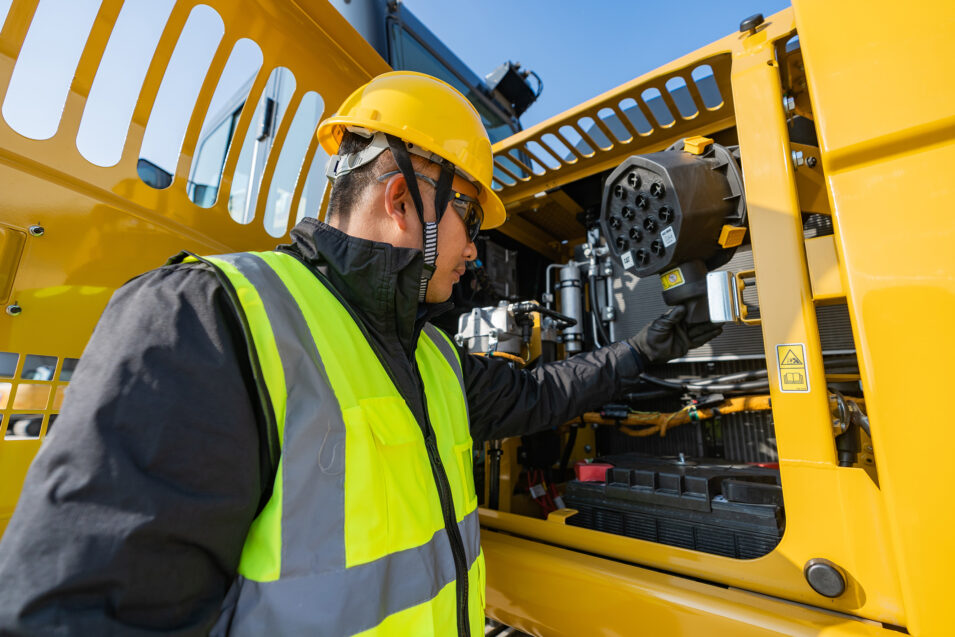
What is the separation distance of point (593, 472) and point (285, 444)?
1.24 metres

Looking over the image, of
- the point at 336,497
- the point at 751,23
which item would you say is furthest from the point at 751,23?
the point at 336,497

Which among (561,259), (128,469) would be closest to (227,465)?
(128,469)

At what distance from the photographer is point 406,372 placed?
1066 millimetres

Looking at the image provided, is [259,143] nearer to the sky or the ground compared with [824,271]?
nearer to the sky

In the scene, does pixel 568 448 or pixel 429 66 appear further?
pixel 429 66

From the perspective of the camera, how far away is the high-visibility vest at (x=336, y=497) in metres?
0.71

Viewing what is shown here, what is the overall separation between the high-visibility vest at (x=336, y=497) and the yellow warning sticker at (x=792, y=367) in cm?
83

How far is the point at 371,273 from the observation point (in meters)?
1.03

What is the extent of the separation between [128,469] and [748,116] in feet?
4.99

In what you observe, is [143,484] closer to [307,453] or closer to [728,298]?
[307,453]

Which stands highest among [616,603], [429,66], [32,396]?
[429,66]

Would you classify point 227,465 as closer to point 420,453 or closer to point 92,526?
point 92,526

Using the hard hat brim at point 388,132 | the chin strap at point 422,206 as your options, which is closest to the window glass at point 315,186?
the hard hat brim at point 388,132

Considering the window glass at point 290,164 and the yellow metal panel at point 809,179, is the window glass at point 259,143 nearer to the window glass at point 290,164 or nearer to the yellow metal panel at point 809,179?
the window glass at point 290,164
